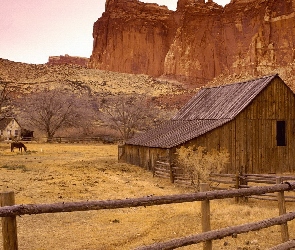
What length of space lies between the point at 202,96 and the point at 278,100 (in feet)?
23.2

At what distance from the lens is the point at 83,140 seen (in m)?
54.8

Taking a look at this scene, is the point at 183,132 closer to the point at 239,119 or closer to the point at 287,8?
the point at 239,119

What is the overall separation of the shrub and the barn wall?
4.01 feet

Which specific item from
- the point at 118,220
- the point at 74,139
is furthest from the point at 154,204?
the point at 74,139

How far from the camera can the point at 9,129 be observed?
2356 inches

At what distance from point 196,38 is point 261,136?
99.0 m

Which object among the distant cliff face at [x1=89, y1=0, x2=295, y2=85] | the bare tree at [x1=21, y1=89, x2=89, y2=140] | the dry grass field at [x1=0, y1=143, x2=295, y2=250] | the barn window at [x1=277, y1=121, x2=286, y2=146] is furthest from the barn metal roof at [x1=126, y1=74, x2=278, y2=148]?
the distant cliff face at [x1=89, y1=0, x2=295, y2=85]

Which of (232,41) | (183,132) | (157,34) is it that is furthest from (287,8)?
(183,132)

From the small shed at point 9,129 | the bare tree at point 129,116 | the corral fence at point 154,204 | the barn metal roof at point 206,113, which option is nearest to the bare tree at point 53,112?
the small shed at point 9,129

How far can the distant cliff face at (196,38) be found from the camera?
323ft

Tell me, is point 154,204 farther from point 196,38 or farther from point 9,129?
point 196,38

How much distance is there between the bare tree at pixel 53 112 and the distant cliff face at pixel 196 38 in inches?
1849

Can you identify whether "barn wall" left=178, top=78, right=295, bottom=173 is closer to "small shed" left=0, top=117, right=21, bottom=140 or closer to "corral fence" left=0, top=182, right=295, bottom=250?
"corral fence" left=0, top=182, right=295, bottom=250

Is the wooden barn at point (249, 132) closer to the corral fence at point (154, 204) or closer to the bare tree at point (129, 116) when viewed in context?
the corral fence at point (154, 204)
